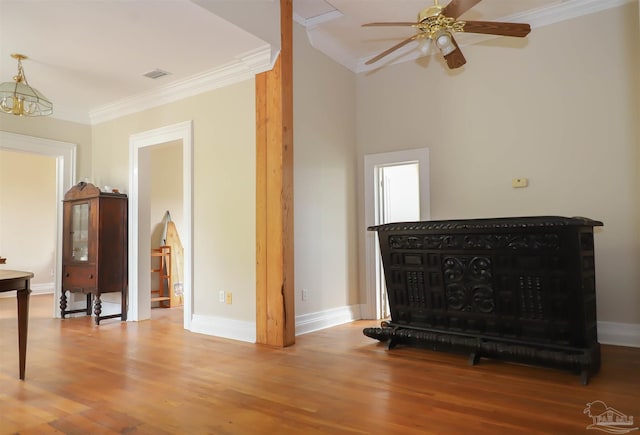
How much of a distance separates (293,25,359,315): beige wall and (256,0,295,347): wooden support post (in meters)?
0.31

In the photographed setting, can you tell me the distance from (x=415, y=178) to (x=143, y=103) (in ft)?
12.4

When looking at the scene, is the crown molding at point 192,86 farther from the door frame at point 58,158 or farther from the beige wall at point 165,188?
the beige wall at point 165,188

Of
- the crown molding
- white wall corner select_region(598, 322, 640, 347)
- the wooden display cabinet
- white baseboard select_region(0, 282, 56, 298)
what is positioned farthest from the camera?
white baseboard select_region(0, 282, 56, 298)

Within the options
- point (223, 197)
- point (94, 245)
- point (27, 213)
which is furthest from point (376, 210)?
point (27, 213)

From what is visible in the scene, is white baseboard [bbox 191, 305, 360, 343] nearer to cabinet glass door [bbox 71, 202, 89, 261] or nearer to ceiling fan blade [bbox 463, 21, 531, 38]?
cabinet glass door [bbox 71, 202, 89, 261]

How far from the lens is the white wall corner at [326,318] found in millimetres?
4367

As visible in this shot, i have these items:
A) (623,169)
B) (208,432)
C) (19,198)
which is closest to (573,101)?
(623,169)

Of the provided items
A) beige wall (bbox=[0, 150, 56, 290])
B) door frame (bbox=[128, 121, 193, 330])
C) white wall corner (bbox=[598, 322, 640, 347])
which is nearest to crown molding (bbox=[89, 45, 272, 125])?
door frame (bbox=[128, 121, 193, 330])

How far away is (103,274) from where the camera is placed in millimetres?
5145

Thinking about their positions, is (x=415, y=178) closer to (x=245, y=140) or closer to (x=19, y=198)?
(x=245, y=140)

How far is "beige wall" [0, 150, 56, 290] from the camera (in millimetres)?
8062

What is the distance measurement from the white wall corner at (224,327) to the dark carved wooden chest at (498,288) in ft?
4.10

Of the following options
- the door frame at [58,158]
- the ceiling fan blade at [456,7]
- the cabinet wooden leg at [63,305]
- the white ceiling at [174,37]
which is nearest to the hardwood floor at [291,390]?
the cabinet wooden leg at [63,305]

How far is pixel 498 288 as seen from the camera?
Answer: 126 inches
